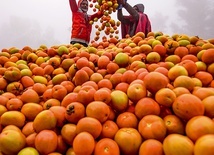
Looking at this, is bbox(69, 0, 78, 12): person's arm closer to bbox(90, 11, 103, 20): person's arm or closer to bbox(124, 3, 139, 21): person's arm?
bbox(90, 11, 103, 20): person's arm

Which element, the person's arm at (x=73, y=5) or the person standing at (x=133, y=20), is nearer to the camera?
the person's arm at (x=73, y=5)

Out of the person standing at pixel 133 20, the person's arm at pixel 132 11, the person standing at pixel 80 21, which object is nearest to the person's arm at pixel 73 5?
the person standing at pixel 80 21

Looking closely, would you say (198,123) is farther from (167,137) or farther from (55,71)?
(55,71)

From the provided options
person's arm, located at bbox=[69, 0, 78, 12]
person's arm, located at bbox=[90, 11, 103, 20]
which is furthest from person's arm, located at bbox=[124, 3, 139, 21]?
person's arm, located at bbox=[69, 0, 78, 12]

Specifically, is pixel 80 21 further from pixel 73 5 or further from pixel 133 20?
pixel 133 20

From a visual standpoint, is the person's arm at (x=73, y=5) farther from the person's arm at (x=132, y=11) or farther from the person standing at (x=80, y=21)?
the person's arm at (x=132, y=11)

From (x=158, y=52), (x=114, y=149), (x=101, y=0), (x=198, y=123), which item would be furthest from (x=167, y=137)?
(x=101, y=0)

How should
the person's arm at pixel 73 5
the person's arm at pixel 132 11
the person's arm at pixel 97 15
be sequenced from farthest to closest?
the person's arm at pixel 97 15, the person's arm at pixel 132 11, the person's arm at pixel 73 5

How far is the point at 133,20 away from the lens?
793 cm

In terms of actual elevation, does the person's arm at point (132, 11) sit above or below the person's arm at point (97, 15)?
above

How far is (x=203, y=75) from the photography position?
235 cm

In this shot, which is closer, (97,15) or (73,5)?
(73,5)

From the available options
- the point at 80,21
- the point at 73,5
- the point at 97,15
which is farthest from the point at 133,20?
the point at 73,5

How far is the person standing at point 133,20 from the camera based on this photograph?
7566 mm
